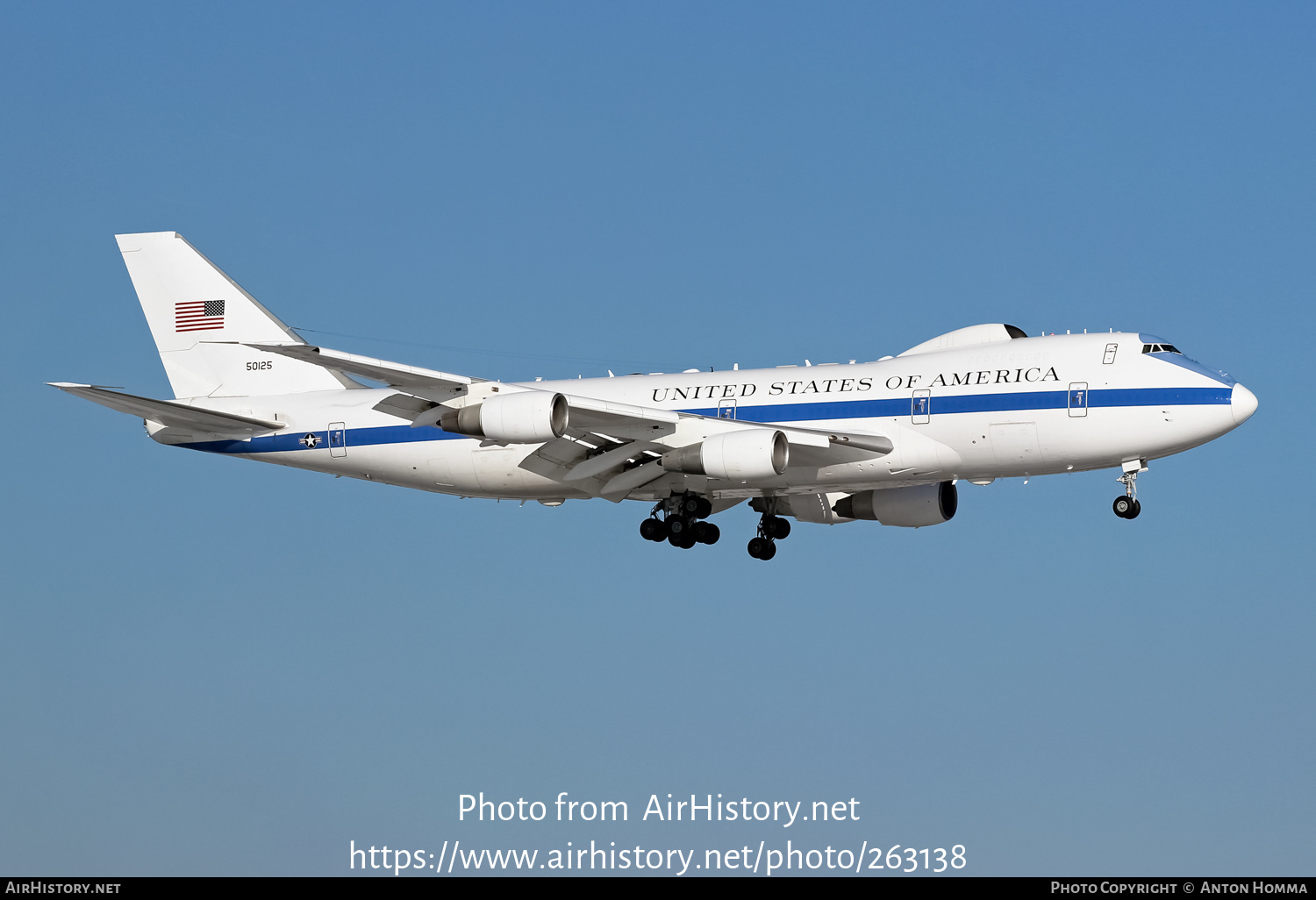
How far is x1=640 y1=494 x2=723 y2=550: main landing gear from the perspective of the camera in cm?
4591

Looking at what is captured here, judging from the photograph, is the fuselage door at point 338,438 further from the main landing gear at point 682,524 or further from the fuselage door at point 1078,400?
the fuselage door at point 1078,400

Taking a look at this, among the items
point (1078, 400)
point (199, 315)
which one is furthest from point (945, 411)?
Result: point (199, 315)

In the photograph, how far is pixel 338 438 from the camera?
158ft

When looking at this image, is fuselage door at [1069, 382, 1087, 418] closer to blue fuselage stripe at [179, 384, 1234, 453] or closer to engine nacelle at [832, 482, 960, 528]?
blue fuselage stripe at [179, 384, 1234, 453]

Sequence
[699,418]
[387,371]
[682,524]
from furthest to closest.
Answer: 1. [682,524]
2. [699,418]
3. [387,371]

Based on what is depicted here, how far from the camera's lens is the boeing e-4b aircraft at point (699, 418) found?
4078 centimetres

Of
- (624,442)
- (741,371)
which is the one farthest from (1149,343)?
(624,442)

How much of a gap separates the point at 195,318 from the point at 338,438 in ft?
23.5

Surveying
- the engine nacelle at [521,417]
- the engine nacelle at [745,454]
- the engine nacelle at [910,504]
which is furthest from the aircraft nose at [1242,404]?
the engine nacelle at [521,417]

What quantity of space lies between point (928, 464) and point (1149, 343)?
649cm

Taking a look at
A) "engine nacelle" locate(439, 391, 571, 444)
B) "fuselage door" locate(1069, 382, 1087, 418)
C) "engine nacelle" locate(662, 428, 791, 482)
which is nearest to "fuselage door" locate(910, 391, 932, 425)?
"engine nacelle" locate(662, 428, 791, 482)

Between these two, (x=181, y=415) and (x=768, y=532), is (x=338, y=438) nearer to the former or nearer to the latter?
(x=181, y=415)

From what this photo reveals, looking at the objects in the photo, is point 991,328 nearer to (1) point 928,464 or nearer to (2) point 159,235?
(1) point 928,464
